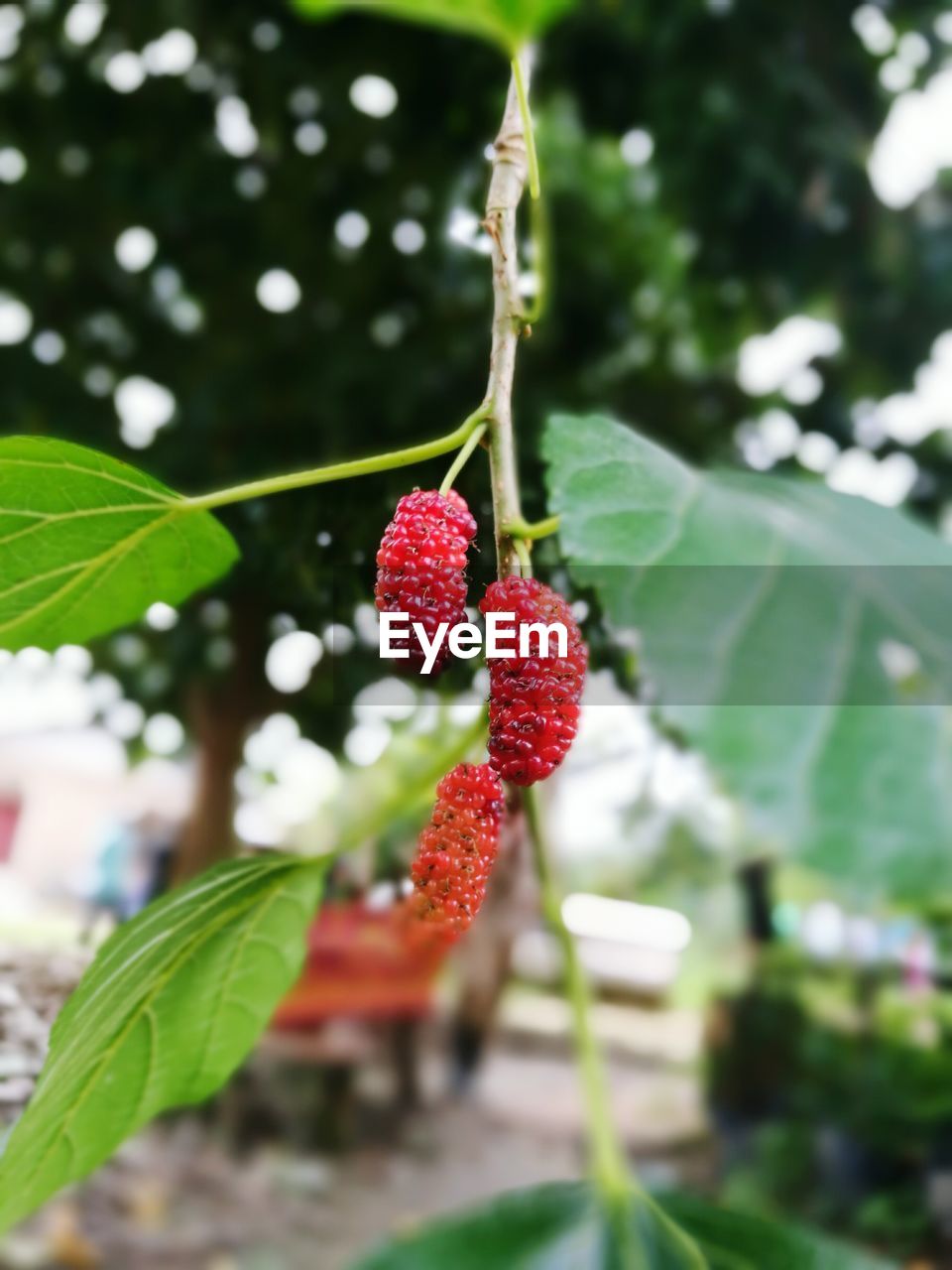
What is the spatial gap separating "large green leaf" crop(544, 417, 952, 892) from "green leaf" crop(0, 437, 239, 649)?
14cm

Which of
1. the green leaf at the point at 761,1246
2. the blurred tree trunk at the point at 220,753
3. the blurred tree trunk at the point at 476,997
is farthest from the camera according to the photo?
the blurred tree trunk at the point at 476,997

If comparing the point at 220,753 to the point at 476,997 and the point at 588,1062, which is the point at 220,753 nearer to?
the point at 588,1062

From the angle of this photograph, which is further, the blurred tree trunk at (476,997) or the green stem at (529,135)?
the blurred tree trunk at (476,997)

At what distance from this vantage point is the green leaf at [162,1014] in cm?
32

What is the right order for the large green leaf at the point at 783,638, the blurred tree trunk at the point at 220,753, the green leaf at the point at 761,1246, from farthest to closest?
the blurred tree trunk at the point at 220,753 < the green leaf at the point at 761,1246 < the large green leaf at the point at 783,638

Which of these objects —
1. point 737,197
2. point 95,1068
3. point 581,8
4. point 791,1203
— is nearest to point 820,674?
point 95,1068

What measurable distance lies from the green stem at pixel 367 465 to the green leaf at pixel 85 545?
0.02 metres

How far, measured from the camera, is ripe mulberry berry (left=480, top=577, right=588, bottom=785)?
0.24 meters

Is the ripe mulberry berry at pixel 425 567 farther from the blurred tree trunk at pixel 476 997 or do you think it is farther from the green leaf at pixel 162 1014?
the blurred tree trunk at pixel 476 997

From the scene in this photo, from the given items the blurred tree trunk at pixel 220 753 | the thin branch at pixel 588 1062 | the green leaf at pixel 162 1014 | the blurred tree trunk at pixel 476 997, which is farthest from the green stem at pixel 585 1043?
the blurred tree trunk at pixel 476 997

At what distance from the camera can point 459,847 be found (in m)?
0.25

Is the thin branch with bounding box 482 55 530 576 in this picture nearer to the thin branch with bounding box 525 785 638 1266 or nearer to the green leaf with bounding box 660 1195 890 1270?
the thin branch with bounding box 525 785 638 1266

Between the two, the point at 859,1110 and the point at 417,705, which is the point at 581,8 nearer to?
the point at 417,705

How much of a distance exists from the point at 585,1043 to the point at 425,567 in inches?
4.5
